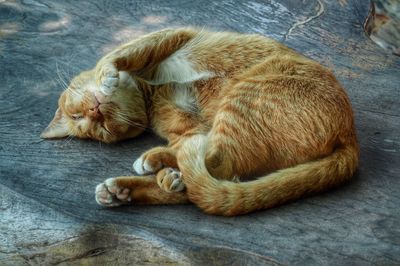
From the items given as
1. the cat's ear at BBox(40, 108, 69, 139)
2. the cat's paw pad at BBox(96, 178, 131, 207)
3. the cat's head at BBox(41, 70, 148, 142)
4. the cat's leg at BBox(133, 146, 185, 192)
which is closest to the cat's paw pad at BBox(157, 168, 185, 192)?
the cat's leg at BBox(133, 146, 185, 192)

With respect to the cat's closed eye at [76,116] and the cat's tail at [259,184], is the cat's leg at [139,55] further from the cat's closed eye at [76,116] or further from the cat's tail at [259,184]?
the cat's tail at [259,184]

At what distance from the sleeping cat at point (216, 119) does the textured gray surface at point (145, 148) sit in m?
0.08

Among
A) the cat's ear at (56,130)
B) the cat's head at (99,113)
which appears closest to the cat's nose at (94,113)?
the cat's head at (99,113)

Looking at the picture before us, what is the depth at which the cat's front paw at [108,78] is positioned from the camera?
299cm

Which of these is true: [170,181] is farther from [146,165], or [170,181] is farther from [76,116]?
[76,116]

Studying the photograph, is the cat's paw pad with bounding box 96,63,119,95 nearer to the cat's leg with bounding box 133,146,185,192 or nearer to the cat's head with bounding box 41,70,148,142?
the cat's head with bounding box 41,70,148,142

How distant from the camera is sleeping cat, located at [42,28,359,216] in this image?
8.50ft

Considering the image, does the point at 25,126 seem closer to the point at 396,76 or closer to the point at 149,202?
the point at 149,202

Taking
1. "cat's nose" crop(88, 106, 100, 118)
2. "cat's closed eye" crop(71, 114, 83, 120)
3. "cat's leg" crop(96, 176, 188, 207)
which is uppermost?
"cat's leg" crop(96, 176, 188, 207)

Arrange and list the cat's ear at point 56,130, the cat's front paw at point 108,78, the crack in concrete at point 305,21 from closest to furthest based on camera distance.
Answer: the cat's front paw at point 108,78 → the cat's ear at point 56,130 → the crack in concrete at point 305,21

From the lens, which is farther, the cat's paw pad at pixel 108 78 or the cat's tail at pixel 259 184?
the cat's paw pad at pixel 108 78

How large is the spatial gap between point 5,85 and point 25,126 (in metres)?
0.40

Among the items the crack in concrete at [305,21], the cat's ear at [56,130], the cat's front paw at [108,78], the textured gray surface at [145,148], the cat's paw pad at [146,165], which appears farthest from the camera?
the crack in concrete at [305,21]

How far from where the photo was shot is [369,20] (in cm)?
393
